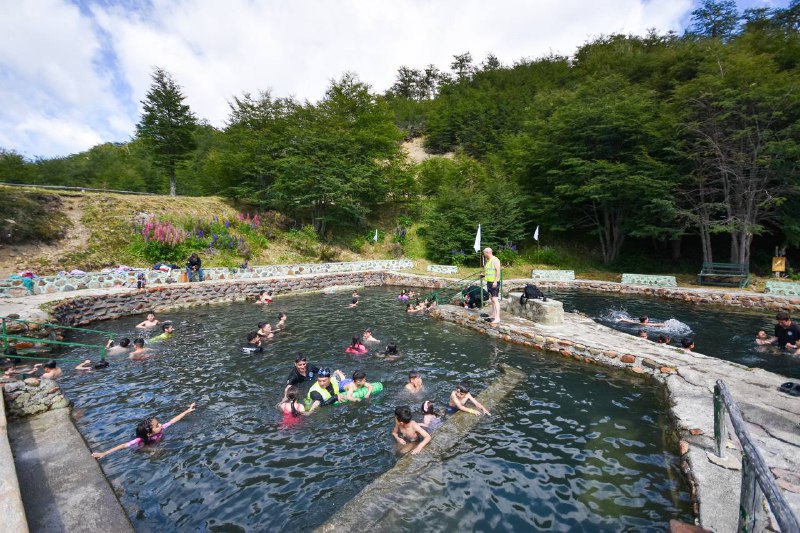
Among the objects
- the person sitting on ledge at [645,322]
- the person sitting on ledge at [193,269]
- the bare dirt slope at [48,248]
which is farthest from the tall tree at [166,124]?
the person sitting on ledge at [645,322]

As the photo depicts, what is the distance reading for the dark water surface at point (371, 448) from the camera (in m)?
4.53

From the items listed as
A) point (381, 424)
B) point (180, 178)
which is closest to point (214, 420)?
point (381, 424)

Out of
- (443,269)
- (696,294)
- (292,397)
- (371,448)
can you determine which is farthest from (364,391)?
(443,269)

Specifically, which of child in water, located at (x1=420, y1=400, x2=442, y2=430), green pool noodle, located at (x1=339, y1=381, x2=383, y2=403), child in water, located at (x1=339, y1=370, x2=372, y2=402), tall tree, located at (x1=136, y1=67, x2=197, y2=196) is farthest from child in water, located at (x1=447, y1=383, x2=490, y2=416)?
tall tree, located at (x1=136, y1=67, x2=197, y2=196)

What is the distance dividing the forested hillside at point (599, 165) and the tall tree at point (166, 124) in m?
0.82

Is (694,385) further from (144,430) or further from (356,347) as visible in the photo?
(144,430)

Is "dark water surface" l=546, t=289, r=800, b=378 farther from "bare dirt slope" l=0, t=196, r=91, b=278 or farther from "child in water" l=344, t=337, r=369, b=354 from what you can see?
"bare dirt slope" l=0, t=196, r=91, b=278

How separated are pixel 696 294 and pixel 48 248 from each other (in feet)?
115

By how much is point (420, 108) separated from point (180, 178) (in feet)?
141

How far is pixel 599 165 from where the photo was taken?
23797 mm

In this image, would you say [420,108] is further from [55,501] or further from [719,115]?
[55,501]

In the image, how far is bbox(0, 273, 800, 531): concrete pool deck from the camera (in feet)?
13.6

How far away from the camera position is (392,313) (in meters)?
16.1

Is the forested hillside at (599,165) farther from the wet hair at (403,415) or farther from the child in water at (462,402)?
the wet hair at (403,415)
